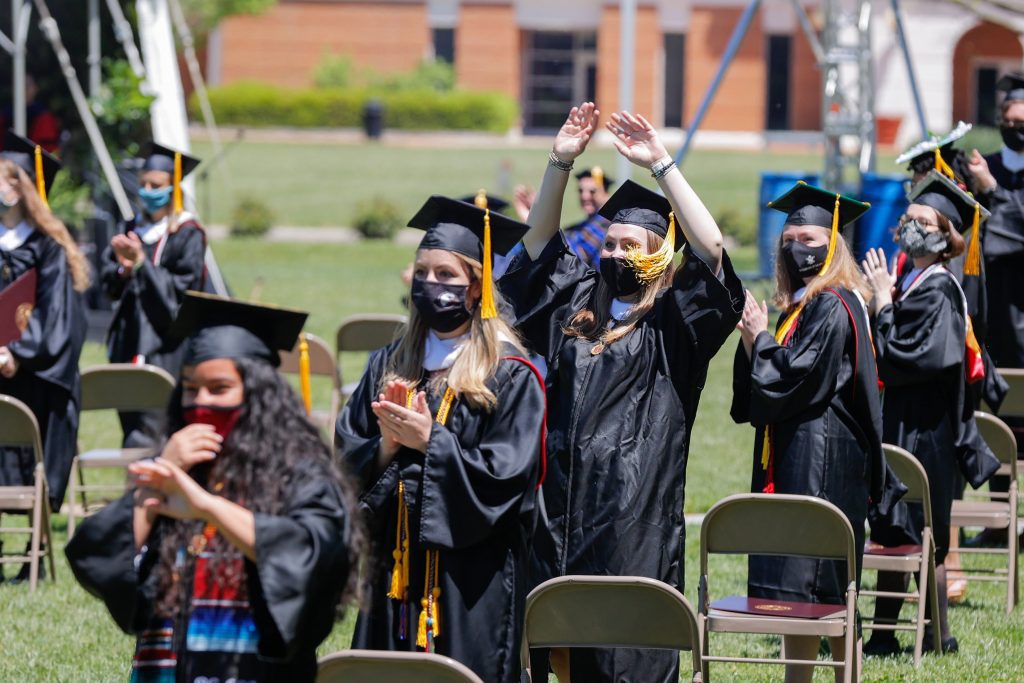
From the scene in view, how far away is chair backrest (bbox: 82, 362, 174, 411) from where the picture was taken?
817cm

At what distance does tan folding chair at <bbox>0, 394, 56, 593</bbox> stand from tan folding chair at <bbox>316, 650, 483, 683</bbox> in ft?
12.7

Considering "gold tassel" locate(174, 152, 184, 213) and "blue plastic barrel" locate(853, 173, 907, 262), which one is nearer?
"gold tassel" locate(174, 152, 184, 213)

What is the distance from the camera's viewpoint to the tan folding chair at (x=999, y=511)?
23.3 feet

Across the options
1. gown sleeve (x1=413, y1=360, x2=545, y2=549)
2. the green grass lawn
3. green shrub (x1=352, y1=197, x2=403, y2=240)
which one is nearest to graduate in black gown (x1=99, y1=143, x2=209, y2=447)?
the green grass lawn

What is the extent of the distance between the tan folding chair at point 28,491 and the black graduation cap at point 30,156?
1327 millimetres

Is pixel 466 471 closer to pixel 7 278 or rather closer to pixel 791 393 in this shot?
pixel 791 393

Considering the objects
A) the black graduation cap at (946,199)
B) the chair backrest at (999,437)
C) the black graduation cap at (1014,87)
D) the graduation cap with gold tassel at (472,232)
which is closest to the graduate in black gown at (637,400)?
the graduation cap with gold tassel at (472,232)

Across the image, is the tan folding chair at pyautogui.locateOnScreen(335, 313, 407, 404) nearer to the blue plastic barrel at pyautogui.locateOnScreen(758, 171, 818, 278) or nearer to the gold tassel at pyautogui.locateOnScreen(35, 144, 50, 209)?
the gold tassel at pyautogui.locateOnScreen(35, 144, 50, 209)

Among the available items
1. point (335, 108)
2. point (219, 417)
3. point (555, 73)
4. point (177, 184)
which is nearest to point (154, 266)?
point (177, 184)

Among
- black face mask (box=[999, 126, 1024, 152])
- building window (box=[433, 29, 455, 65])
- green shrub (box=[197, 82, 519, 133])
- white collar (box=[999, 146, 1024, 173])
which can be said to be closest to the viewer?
black face mask (box=[999, 126, 1024, 152])

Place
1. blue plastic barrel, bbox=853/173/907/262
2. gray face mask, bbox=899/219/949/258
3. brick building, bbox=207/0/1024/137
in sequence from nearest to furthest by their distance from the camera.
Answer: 1. gray face mask, bbox=899/219/949/258
2. blue plastic barrel, bbox=853/173/907/262
3. brick building, bbox=207/0/1024/137

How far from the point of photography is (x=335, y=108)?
143 feet

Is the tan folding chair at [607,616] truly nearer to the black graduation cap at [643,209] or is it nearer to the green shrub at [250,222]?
the black graduation cap at [643,209]

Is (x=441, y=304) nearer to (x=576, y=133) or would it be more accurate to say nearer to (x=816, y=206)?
(x=576, y=133)
